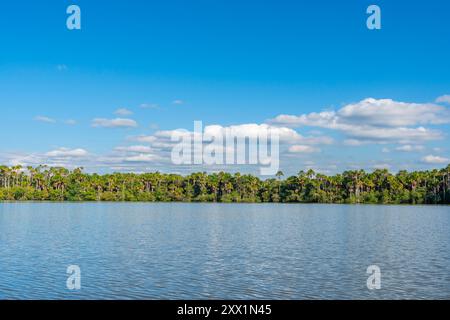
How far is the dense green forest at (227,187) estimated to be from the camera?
150m

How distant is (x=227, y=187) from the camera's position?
175m

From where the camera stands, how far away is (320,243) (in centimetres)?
3878

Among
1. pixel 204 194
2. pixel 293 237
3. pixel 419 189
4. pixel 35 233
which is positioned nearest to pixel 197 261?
pixel 293 237

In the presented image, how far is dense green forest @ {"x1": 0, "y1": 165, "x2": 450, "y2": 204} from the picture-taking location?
150 meters

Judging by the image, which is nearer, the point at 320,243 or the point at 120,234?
the point at 320,243

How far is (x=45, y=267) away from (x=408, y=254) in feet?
73.9

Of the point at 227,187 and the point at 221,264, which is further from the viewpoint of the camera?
the point at 227,187

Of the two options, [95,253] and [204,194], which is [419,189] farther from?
[95,253]

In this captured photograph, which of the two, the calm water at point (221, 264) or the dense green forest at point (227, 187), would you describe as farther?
the dense green forest at point (227, 187)

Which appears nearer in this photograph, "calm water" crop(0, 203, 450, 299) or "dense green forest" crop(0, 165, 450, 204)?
"calm water" crop(0, 203, 450, 299)
